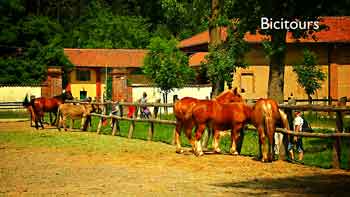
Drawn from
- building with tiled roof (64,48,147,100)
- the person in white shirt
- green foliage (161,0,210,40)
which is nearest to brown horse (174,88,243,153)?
the person in white shirt

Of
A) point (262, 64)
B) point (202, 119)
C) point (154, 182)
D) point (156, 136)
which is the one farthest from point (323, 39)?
point (154, 182)

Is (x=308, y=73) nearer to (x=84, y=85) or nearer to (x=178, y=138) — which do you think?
(x=178, y=138)

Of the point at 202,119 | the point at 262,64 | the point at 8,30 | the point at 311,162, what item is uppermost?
the point at 8,30

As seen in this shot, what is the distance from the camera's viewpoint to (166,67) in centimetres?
4159

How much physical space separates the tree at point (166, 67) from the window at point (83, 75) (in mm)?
20701

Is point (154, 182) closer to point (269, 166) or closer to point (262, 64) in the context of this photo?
point (269, 166)

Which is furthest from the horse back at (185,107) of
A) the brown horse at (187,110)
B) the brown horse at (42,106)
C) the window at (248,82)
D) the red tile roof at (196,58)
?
the red tile roof at (196,58)

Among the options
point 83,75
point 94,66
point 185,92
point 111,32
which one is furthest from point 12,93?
point 111,32

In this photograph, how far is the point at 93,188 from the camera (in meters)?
8.99

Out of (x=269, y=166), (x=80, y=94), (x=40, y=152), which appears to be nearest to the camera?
(x=269, y=166)

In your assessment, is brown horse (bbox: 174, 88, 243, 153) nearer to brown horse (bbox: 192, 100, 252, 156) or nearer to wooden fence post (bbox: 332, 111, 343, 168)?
brown horse (bbox: 192, 100, 252, 156)

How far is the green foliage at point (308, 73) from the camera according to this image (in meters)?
38.1

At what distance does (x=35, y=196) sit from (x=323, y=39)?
36.0 metres

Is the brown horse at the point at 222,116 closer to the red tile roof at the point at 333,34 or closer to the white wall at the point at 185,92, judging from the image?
the red tile roof at the point at 333,34
